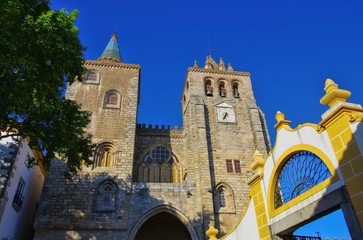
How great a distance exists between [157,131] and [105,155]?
16.3 feet

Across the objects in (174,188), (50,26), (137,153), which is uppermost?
(137,153)

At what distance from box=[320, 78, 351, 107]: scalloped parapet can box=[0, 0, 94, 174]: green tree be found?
7503 mm

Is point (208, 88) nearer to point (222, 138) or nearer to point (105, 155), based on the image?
point (222, 138)

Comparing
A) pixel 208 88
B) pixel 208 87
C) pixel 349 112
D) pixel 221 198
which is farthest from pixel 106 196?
pixel 349 112

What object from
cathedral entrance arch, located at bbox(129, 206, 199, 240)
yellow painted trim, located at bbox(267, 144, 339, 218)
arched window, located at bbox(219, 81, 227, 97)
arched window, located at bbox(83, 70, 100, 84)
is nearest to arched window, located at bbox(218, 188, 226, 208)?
cathedral entrance arch, located at bbox(129, 206, 199, 240)

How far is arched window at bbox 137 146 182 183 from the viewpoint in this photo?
19625 millimetres

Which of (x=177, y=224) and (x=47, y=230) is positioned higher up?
(x=177, y=224)

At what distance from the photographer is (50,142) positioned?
10266 millimetres

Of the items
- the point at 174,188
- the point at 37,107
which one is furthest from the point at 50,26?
the point at 174,188

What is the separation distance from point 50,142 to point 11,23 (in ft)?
13.8

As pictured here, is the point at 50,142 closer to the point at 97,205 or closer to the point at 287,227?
the point at 97,205

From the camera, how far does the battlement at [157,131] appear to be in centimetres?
2119

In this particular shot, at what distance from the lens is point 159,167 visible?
20.0 metres

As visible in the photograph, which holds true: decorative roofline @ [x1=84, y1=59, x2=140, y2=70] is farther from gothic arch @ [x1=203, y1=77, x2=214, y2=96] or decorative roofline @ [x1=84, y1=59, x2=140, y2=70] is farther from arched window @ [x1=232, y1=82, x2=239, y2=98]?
arched window @ [x1=232, y1=82, x2=239, y2=98]
